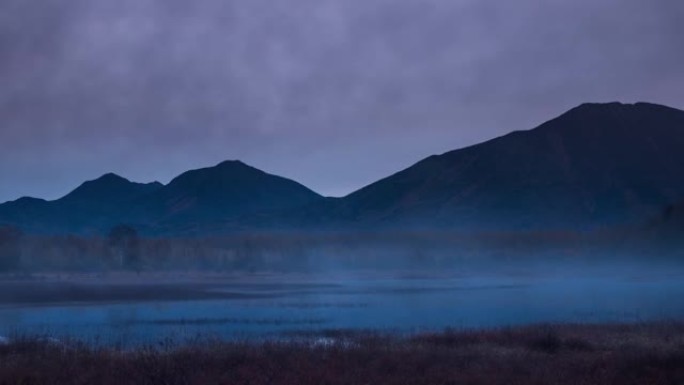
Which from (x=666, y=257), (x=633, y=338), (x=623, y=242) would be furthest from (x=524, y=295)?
(x=623, y=242)

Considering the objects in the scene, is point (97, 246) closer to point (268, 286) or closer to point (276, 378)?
point (268, 286)

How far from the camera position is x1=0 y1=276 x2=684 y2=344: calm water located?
3719 centimetres

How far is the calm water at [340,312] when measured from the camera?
3719 cm

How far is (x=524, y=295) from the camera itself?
201ft

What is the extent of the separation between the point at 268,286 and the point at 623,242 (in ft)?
216

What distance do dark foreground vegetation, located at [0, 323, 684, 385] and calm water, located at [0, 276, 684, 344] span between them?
282 inches

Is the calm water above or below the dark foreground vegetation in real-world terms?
above

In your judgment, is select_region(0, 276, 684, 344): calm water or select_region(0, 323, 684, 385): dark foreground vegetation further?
select_region(0, 276, 684, 344): calm water

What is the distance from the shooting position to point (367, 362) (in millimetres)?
22734

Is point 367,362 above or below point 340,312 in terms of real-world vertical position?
below

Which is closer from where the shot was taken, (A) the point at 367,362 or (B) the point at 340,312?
(A) the point at 367,362

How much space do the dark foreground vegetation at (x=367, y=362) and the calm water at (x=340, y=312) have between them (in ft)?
23.5

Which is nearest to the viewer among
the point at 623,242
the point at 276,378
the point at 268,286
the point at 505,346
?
the point at 276,378

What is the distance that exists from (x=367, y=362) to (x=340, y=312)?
78.1ft
